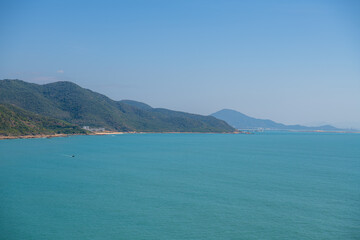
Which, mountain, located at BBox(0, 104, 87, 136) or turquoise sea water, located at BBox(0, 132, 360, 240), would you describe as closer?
turquoise sea water, located at BBox(0, 132, 360, 240)

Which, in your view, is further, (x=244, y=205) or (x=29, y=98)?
(x=29, y=98)

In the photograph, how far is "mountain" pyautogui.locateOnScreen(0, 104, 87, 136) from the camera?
107 meters

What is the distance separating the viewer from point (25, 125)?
116688 millimetres

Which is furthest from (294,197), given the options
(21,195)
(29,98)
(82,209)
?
(29,98)

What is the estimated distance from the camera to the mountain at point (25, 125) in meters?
107

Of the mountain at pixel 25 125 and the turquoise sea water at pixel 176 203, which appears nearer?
the turquoise sea water at pixel 176 203

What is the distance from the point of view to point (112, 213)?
27.1 meters

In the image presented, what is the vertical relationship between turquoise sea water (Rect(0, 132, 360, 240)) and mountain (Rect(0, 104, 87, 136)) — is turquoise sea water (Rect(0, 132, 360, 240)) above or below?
below

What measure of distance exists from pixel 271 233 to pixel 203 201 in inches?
350

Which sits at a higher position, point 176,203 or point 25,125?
point 25,125

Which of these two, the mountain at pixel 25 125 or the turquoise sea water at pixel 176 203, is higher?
the mountain at pixel 25 125

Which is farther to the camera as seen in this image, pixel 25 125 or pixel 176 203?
pixel 25 125

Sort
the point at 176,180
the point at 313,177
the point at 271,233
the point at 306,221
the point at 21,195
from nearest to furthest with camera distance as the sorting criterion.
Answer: the point at 271,233
the point at 306,221
the point at 21,195
the point at 176,180
the point at 313,177

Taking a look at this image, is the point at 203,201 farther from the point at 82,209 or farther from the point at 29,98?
the point at 29,98
